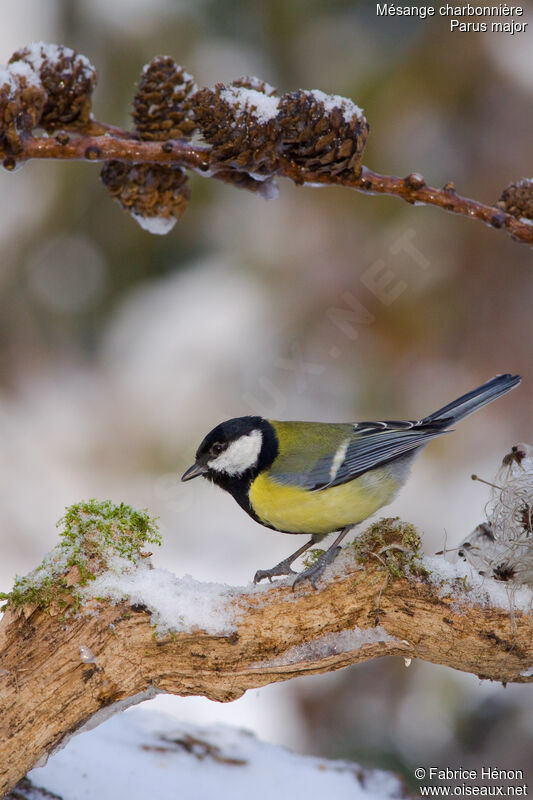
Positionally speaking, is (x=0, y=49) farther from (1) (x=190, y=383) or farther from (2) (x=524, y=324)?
(2) (x=524, y=324)

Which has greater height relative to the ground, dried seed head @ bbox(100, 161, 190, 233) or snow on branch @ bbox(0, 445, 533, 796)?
dried seed head @ bbox(100, 161, 190, 233)

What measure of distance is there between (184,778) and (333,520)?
1.85 feet

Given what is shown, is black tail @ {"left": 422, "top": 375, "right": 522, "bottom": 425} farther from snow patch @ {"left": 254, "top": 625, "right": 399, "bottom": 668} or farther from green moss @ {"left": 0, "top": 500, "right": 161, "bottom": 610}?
green moss @ {"left": 0, "top": 500, "right": 161, "bottom": 610}

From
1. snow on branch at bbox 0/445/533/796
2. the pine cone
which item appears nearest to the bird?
snow on branch at bbox 0/445/533/796

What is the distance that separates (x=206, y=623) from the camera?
1065 millimetres

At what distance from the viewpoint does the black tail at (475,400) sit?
1.34 metres

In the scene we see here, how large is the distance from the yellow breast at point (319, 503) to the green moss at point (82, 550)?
0.21 m

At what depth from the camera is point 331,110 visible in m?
1.05

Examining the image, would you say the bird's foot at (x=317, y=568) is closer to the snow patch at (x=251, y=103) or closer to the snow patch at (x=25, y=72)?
the snow patch at (x=251, y=103)

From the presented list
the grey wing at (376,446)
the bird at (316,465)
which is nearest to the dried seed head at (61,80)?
the bird at (316,465)

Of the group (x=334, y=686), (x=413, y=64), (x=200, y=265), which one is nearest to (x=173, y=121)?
(x=200, y=265)

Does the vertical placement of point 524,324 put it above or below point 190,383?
above

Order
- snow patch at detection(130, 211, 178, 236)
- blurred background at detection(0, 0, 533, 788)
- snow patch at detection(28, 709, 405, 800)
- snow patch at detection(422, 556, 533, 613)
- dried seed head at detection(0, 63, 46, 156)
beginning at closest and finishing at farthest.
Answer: dried seed head at detection(0, 63, 46, 156) → snow patch at detection(422, 556, 533, 613) → snow patch at detection(130, 211, 178, 236) → snow patch at detection(28, 709, 405, 800) → blurred background at detection(0, 0, 533, 788)

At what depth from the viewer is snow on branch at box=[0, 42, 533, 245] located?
3.34 feet
